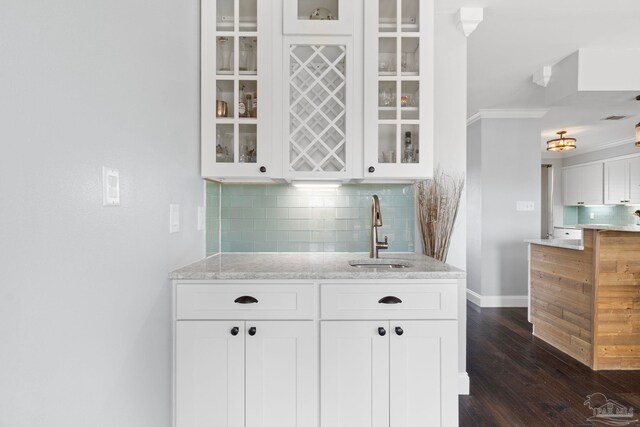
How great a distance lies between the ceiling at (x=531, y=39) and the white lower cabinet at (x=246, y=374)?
7.63ft

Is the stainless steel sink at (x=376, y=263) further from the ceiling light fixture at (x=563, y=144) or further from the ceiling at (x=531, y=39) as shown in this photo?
the ceiling light fixture at (x=563, y=144)

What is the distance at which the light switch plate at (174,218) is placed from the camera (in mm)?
1522

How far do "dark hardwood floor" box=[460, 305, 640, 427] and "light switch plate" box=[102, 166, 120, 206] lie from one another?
216 centimetres

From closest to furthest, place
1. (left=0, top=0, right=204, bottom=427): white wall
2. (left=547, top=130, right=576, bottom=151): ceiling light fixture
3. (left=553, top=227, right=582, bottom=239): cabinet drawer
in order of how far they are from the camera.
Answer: (left=0, top=0, right=204, bottom=427): white wall < (left=547, top=130, right=576, bottom=151): ceiling light fixture < (left=553, top=227, right=582, bottom=239): cabinet drawer

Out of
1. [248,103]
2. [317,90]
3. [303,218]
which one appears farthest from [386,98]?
[303,218]

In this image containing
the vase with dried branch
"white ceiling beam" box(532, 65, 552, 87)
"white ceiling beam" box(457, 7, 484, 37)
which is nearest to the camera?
the vase with dried branch

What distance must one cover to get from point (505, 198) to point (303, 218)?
3.46 m

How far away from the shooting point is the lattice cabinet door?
1.80m

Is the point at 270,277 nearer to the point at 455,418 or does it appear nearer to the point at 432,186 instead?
the point at 455,418

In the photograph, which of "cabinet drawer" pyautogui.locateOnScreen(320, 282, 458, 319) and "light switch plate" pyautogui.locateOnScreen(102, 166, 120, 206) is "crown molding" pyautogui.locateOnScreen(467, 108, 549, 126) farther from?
"light switch plate" pyautogui.locateOnScreen(102, 166, 120, 206)

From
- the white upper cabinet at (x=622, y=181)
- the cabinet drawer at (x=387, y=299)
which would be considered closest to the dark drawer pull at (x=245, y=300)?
the cabinet drawer at (x=387, y=299)

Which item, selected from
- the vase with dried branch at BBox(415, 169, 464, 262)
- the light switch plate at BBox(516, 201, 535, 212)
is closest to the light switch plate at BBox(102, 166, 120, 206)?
the vase with dried branch at BBox(415, 169, 464, 262)

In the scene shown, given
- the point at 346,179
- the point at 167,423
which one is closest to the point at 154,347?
the point at 167,423

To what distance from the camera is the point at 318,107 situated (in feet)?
5.90
